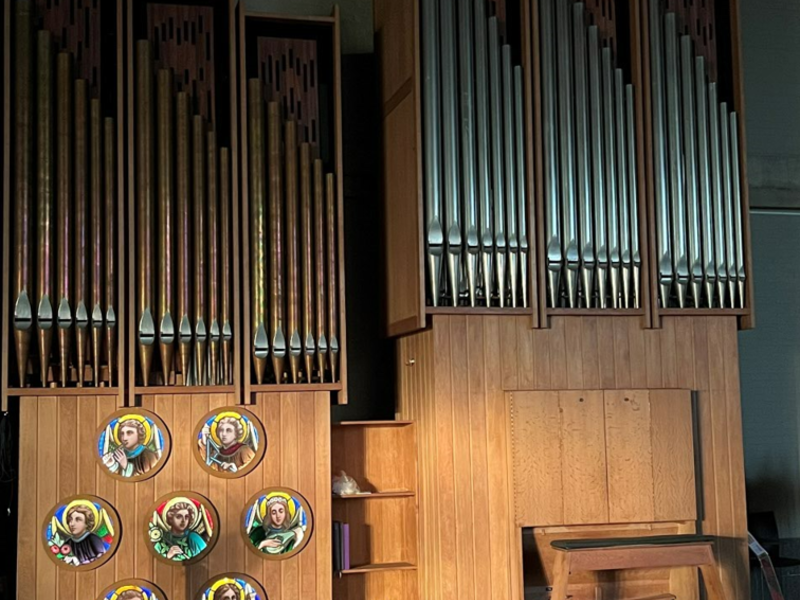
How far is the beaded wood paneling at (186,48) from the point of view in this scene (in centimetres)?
680

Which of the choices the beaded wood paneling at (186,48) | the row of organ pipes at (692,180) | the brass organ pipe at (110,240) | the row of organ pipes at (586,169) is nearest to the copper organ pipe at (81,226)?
the brass organ pipe at (110,240)

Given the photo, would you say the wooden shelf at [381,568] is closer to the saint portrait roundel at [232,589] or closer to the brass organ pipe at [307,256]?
the saint portrait roundel at [232,589]

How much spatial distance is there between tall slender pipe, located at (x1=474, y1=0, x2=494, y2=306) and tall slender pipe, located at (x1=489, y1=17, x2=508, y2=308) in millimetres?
29

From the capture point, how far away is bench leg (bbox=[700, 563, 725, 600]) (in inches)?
249

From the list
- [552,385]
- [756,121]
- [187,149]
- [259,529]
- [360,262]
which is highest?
[756,121]

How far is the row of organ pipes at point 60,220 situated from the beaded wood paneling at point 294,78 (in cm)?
101

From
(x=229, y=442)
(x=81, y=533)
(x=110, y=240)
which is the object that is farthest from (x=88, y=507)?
(x=110, y=240)

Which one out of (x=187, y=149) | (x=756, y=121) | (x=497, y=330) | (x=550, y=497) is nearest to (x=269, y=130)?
(x=187, y=149)

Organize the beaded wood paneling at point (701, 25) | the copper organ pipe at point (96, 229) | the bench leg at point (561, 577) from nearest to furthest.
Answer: the bench leg at point (561, 577)
the copper organ pipe at point (96, 229)
the beaded wood paneling at point (701, 25)

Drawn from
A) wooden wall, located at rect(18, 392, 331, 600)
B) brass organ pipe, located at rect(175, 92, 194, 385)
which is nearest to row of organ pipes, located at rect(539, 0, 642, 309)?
wooden wall, located at rect(18, 392, 331, 600)

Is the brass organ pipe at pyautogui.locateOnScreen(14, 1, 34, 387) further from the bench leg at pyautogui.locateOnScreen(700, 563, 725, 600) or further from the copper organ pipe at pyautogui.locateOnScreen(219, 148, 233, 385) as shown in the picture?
the bench leg at pyautogui.locateOnScreen(700, 563, 725, 600)

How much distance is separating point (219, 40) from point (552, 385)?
2.85m

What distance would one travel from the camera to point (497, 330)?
6.66 m

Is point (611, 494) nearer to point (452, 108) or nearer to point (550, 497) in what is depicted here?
point (550, 497)
